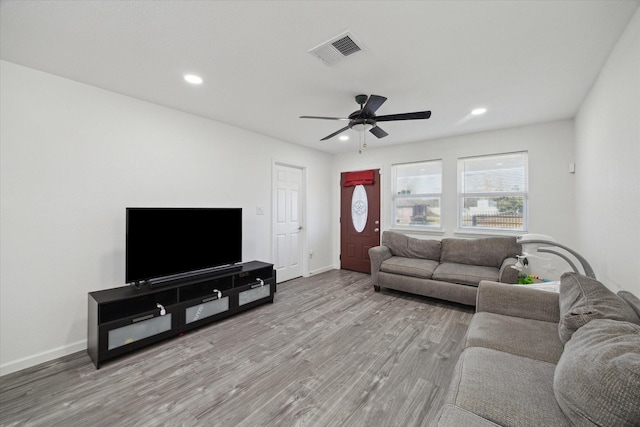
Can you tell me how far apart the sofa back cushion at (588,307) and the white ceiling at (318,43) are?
1.73 m

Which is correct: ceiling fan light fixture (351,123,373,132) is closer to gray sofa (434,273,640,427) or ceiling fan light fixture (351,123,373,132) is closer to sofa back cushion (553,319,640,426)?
gray sofa (434,273,640,427)

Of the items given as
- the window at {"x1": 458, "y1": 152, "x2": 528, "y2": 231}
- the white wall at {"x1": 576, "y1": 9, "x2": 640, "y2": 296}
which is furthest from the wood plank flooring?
the window at {"x1": 458, "y1": 152, "x2": 528, "y2": 231}

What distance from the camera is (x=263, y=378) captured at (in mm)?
2074

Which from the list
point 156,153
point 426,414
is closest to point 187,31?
point 156,153

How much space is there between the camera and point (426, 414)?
5.56 ft

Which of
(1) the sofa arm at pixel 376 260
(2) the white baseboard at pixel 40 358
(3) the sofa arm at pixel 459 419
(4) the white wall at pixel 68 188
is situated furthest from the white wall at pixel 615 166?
(2) the white baseboard at pixel 40 358

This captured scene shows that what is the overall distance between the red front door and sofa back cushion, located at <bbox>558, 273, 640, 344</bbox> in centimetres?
369

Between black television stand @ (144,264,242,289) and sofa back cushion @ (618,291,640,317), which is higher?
sofa back cushion @ (618,291,640,317)

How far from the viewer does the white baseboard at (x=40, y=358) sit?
2.15 metres

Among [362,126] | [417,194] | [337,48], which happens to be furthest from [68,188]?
[417,194]

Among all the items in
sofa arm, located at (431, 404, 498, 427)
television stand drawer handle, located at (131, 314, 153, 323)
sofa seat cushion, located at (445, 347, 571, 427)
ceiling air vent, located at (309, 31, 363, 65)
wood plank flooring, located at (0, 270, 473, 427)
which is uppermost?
ceiling air vent, located at (309, 31, 363, 65)

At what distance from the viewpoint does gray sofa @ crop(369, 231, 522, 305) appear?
3.47 meters

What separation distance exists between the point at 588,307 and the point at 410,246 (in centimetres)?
312

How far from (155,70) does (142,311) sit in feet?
7.32
